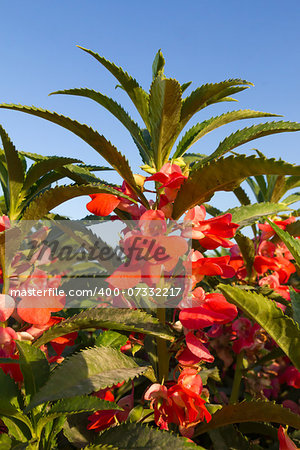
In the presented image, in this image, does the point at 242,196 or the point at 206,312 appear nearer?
the point at 206,312

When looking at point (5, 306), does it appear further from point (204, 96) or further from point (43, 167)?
point (204, 96)

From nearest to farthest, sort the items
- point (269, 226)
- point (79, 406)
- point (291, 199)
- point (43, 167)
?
1. point (79, 406)
2. point (43, 167)
3. point (269, 226)
4. point (291, 199)

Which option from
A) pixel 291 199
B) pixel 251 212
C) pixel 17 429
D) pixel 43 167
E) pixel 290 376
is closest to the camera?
pixel 17 429

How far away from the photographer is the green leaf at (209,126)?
1160mm

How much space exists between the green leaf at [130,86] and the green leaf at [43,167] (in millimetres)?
258

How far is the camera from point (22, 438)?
2.81ft

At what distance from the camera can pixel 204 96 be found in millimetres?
1117

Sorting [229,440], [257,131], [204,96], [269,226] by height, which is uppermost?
[204,96]

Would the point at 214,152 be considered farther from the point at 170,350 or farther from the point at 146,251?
the point at 170,350

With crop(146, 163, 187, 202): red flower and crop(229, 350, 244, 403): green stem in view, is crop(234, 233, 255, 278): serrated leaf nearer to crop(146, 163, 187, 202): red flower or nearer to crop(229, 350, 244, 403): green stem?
crop(229, 350, 244, 403): green stem

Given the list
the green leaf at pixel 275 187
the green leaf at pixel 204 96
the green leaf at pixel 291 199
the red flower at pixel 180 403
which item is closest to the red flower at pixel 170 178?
the green leaf at pixel 204 96

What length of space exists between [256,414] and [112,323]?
0.45 metres

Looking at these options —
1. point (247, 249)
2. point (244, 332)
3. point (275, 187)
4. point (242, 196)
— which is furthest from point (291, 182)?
point (244, 332)

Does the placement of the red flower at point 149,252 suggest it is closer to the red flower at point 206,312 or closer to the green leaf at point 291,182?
the red flower at point 206,312
